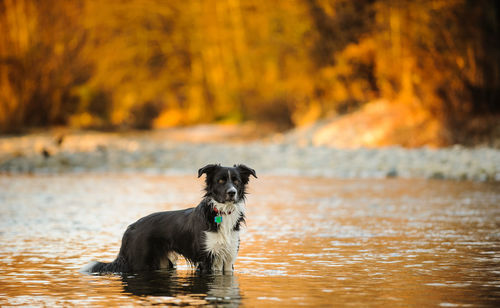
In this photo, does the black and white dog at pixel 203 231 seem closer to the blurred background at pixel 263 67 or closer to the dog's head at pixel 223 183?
the dog's head at pixel 223 183

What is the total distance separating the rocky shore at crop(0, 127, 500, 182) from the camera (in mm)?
23203

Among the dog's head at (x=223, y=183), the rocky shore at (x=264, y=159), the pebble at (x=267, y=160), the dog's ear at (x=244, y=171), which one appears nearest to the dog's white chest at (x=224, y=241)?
the dog's head at (x=223, y=183)

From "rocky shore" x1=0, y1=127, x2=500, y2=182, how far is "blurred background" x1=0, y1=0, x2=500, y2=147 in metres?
3.18

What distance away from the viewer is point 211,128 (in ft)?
159

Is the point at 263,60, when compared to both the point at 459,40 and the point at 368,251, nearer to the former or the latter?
the point at 459,40

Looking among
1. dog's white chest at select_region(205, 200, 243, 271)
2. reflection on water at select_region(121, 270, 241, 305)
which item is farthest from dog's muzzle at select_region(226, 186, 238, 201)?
reflection on water at select_region(121, 270, 241, 305)

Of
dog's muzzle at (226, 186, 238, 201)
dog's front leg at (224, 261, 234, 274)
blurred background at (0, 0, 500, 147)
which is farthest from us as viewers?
blurred background at (0, 0, 500, 147)

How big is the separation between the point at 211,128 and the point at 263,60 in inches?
339

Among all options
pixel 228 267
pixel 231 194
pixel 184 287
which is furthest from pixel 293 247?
pixel 184 287

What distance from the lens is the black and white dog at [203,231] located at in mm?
8453

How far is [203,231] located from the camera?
331 inches

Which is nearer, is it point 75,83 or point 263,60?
point 75,83

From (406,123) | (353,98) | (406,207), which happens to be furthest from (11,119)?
(406,207)

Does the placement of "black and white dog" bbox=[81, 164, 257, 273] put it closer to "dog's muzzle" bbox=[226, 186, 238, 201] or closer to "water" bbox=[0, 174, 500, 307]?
"dog's muzzle" bbox=[226, 186, 238, 201]
